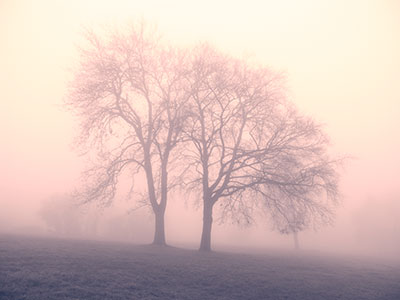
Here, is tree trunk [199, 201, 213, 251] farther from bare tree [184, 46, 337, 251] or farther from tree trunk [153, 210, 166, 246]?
tree trunk [153, 210, 166, 246]

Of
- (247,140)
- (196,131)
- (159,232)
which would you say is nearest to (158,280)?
(159,232)

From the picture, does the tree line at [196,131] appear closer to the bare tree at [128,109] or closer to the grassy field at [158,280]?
the bare tree at [128,109]

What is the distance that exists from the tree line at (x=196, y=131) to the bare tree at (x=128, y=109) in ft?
0.29

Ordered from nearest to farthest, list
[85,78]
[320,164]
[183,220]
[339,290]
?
[339,290]
[320,164]
[85,78]
[183,220]

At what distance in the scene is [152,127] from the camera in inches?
881

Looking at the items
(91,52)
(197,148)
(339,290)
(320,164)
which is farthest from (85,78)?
(339,290)

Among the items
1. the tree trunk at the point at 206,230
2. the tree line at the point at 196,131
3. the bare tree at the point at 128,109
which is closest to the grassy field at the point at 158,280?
the tree trunk at the point at 206,230

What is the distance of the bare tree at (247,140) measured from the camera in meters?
21.4

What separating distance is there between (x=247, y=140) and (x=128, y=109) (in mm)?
10880

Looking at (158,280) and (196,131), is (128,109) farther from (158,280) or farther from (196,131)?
(158,280)

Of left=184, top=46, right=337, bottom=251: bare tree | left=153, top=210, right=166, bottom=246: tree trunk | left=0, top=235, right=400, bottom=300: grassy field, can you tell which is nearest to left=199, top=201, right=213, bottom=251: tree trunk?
left=184, top=46, right=337, bottom=251: bare tree

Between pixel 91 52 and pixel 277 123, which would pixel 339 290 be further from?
pixel 91 52

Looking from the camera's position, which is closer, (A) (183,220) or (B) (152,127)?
(B) (152,127)

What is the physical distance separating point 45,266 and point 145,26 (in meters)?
21.2
